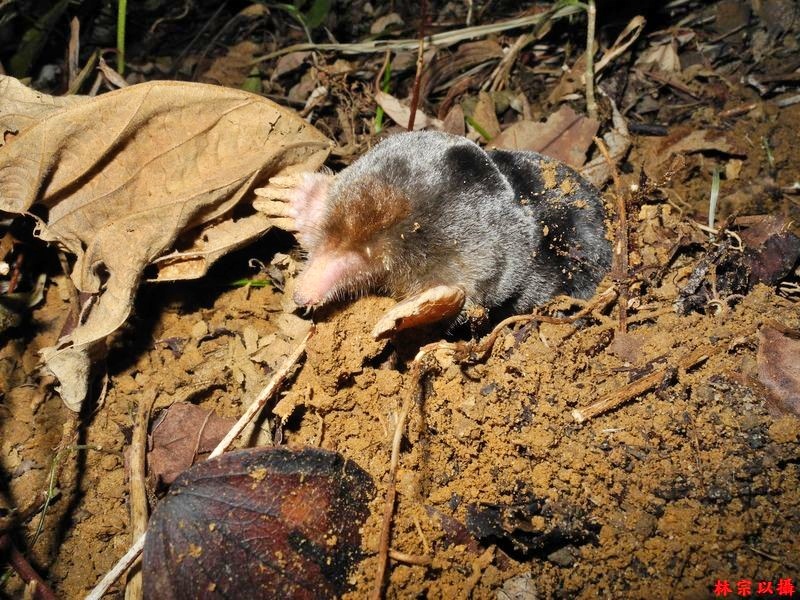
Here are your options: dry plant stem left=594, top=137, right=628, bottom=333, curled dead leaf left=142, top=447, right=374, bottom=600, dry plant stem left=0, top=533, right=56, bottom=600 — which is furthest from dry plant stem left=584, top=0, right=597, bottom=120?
dry plant stem left=0, top=533, right=56, bottom=600

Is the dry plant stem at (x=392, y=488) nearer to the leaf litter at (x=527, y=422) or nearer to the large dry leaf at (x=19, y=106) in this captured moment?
the leaf litter at (x=527, y=422)

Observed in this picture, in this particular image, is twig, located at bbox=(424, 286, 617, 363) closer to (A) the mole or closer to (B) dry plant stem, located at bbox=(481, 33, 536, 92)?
(A) the mole

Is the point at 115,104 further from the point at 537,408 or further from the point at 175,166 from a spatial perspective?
the point at 537,408

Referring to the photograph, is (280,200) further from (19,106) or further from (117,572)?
(117,572)

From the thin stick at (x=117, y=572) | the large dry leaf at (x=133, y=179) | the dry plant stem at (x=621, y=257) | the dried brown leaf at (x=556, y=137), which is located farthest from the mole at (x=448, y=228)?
the thin stick at (x=117, y=572)

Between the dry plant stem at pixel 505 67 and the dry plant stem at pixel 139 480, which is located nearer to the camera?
the dry plant stem at pixel 139 480

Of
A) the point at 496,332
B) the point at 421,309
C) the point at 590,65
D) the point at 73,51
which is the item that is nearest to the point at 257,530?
the point at 421,309

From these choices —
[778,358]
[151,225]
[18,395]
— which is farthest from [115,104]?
[778,358]
